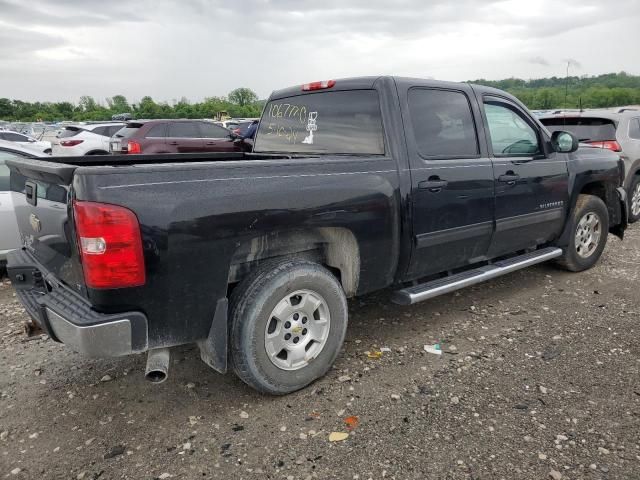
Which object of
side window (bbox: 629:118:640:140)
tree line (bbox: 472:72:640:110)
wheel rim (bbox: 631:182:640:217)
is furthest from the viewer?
tree line (bbox: 472:72:640:110)

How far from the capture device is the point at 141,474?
2.37 m

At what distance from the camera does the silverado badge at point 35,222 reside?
285 centimetres

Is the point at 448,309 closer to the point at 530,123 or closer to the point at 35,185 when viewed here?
the point at 530,123

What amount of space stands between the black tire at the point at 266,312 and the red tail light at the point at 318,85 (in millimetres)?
1566

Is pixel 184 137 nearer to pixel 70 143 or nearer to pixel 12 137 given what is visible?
pixel 70 143

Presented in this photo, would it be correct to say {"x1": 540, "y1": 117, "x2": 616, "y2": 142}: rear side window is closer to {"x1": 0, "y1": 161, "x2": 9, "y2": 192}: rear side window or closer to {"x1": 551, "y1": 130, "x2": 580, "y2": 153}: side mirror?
{"x1": 551, "y1": 130, "x2": 580, "y2": 153}: side mirror

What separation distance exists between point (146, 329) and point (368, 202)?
1.52 metres

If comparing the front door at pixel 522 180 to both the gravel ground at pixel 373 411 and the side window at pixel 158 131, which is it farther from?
the side window at pixel 158 131

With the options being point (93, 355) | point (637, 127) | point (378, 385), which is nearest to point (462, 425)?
point (378, 385)

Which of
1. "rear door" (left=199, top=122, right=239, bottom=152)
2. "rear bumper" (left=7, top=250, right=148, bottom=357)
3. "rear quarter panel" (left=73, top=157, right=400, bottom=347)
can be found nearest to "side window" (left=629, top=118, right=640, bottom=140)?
"rear quarter panel" (left=73, top=157, right=400, bottom=347)

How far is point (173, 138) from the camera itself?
1230cm

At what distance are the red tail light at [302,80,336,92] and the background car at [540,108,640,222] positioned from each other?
529cm

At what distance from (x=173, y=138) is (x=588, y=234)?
10.1 meters

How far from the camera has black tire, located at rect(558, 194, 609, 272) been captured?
16.1ft
